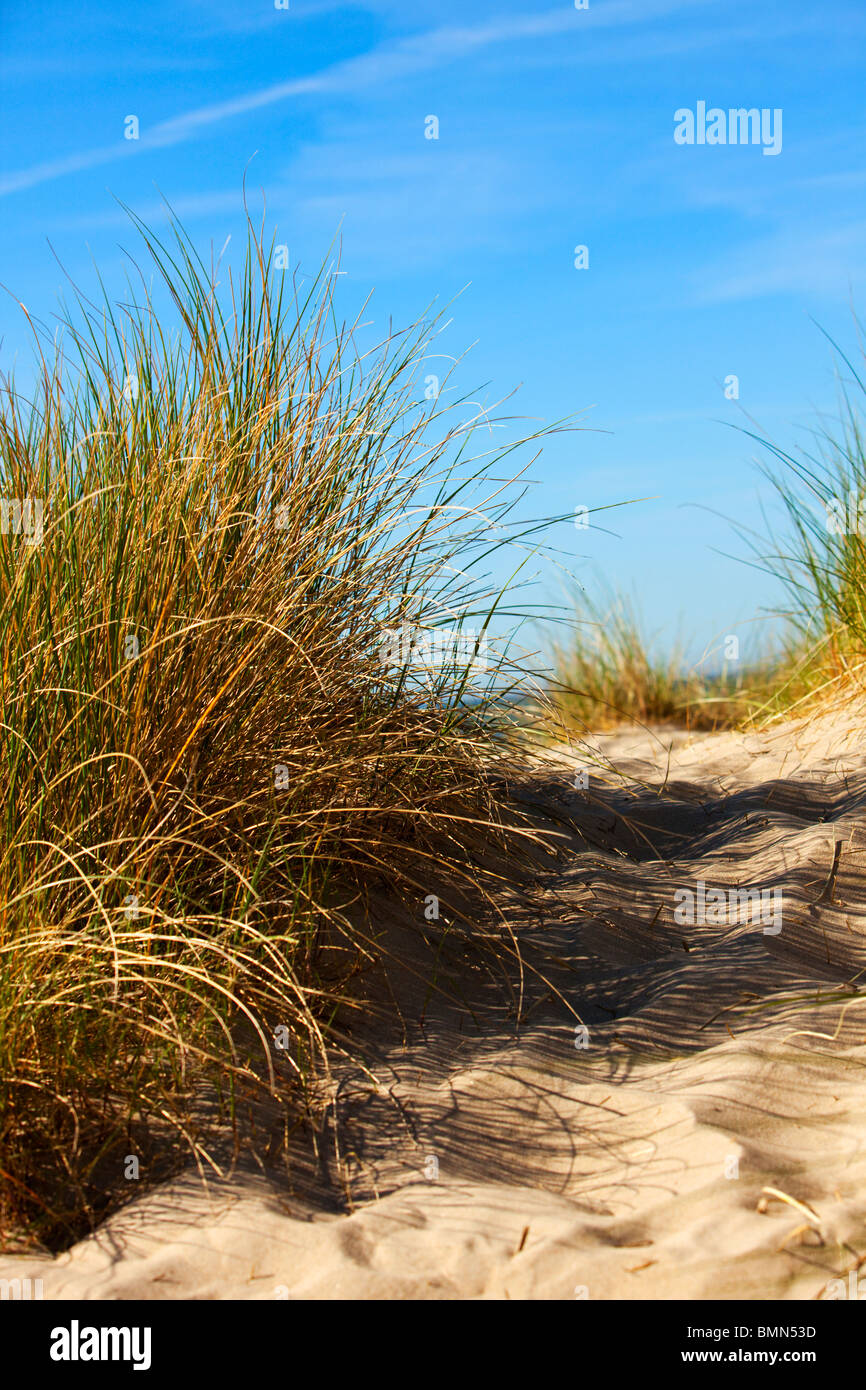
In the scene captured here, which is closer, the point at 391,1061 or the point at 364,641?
the point at 391,1061

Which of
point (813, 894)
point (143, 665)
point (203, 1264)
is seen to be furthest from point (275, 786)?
point (813, 894)

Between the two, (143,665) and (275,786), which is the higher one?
(143,665)

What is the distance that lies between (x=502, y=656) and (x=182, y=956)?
1262 millimetres

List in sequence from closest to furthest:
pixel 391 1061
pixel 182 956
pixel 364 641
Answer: pixel 182 956
pixel 391 1061
pixel 364 641

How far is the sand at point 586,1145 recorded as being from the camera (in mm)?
1454

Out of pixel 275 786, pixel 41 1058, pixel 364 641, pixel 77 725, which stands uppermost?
pixel 364 641

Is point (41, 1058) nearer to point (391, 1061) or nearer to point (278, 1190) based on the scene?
point (278, 1190)

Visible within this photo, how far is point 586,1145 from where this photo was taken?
5.89 ft

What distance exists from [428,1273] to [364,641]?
5.00 feet

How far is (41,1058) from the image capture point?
5.75 ft

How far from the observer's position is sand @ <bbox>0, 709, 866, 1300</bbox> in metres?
1.45

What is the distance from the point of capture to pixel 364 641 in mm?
2645

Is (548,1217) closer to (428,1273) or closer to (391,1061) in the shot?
(428,1273)

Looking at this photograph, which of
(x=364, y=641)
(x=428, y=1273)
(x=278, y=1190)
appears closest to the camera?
(x=428, y=1273)
